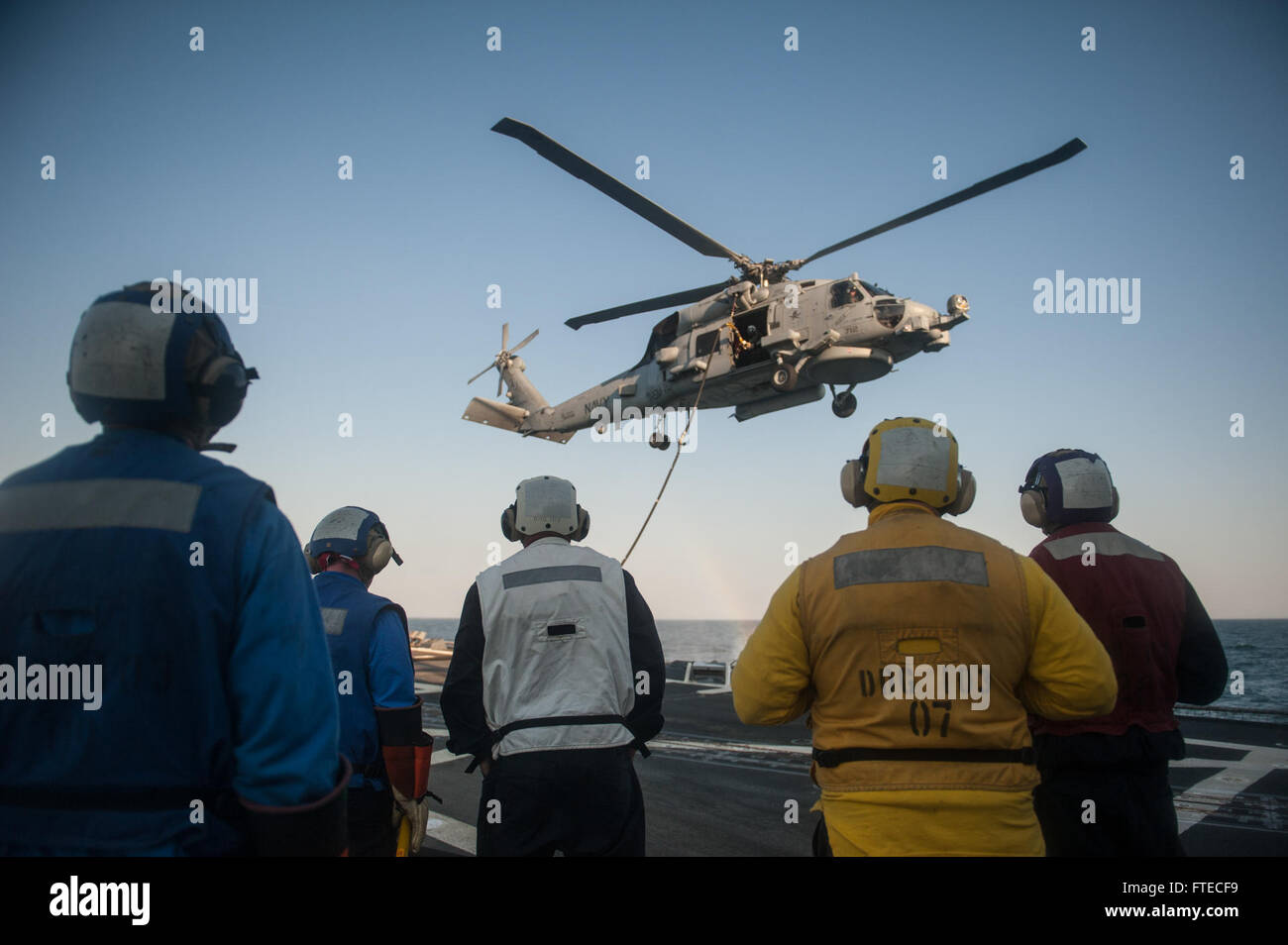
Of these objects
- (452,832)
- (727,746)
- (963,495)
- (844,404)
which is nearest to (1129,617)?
(963,495)

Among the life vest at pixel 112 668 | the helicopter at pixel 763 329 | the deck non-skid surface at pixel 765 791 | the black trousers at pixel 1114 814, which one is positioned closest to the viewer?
the life vest at pixel 112 668

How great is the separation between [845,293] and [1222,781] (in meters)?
7.92

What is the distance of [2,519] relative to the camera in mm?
1668

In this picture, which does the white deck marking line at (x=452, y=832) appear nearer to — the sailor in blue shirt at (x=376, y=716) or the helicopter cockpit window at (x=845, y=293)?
the sailor in blue shirt at (x=376, y=716)

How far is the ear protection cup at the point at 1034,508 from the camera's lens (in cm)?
369

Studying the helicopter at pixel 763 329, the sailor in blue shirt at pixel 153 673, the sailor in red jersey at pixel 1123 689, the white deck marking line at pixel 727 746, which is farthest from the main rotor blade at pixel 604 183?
the sailor in blue shirt at pixel 153 673

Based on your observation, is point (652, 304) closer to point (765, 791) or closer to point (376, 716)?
point (765, 791)

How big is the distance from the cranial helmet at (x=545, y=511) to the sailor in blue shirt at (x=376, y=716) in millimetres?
750

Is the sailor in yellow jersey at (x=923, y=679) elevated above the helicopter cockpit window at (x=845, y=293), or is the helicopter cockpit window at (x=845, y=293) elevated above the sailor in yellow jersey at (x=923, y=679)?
the helicopter cockpit window at (x=845, y=293)

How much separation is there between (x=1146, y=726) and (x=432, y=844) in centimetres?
510
